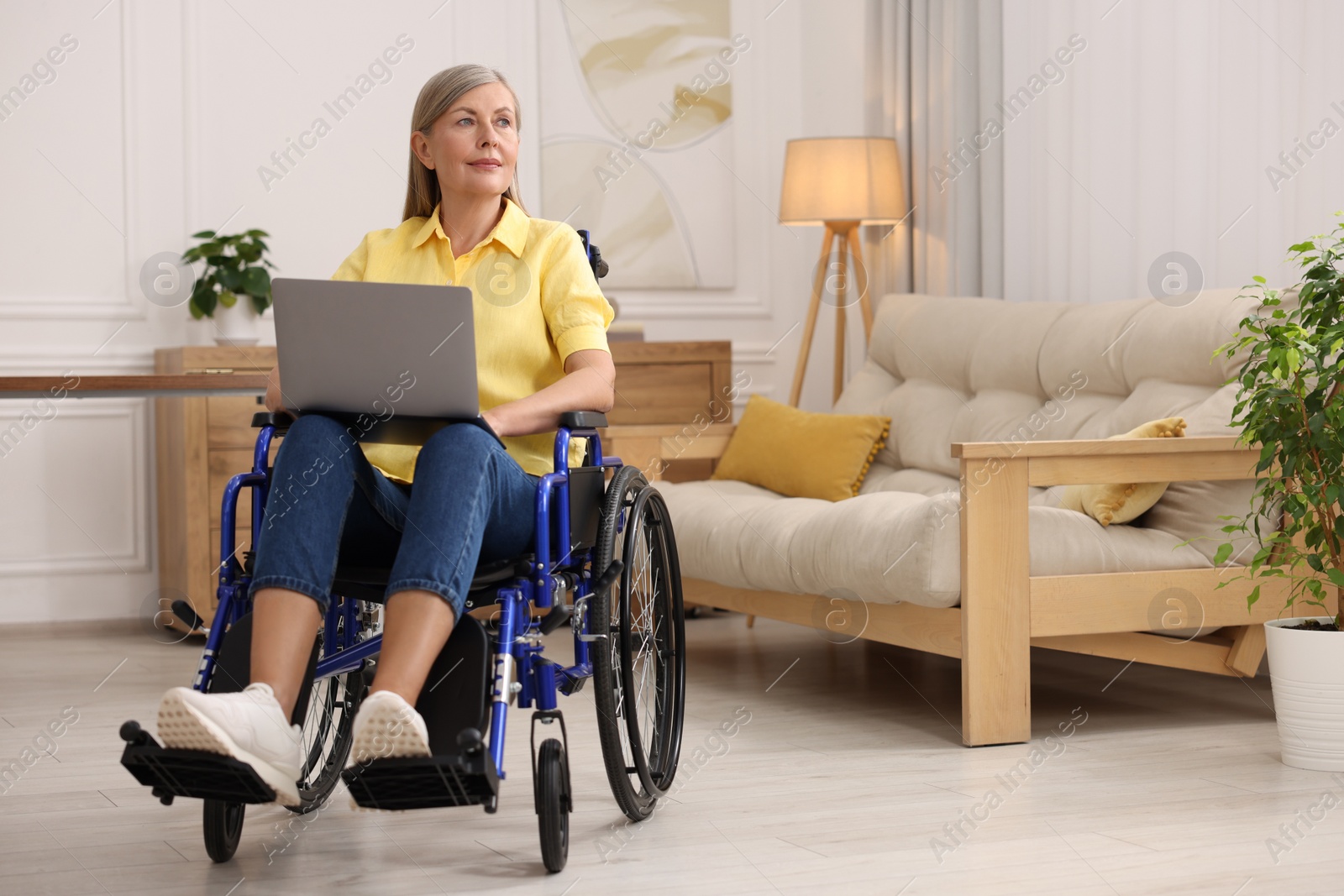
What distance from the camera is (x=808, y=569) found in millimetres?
2730

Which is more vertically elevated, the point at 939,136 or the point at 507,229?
the point at 939,136

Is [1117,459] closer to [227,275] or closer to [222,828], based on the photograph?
[222,828]

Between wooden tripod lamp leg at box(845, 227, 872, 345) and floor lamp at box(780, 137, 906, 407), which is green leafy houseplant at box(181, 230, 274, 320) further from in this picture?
wooden tripod lamp leg at box(845, 227, 872, 345)

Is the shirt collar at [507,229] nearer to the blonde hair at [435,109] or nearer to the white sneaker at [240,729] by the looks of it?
the blonde hair at [435,109]

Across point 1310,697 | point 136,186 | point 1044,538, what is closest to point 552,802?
point 1044,538

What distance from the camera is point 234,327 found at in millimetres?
4016

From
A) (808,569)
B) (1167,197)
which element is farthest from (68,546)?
(1167,197)

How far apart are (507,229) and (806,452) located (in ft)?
5.18

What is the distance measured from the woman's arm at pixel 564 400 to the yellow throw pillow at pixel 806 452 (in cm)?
148

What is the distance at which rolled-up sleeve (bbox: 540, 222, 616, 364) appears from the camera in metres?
1.97

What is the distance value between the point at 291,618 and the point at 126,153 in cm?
298

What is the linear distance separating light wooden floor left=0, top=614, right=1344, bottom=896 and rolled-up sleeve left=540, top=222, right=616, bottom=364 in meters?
Result: 0.68

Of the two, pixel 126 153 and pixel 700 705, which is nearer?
pixel 700 705

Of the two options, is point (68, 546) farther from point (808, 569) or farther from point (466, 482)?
point (466, 482)
